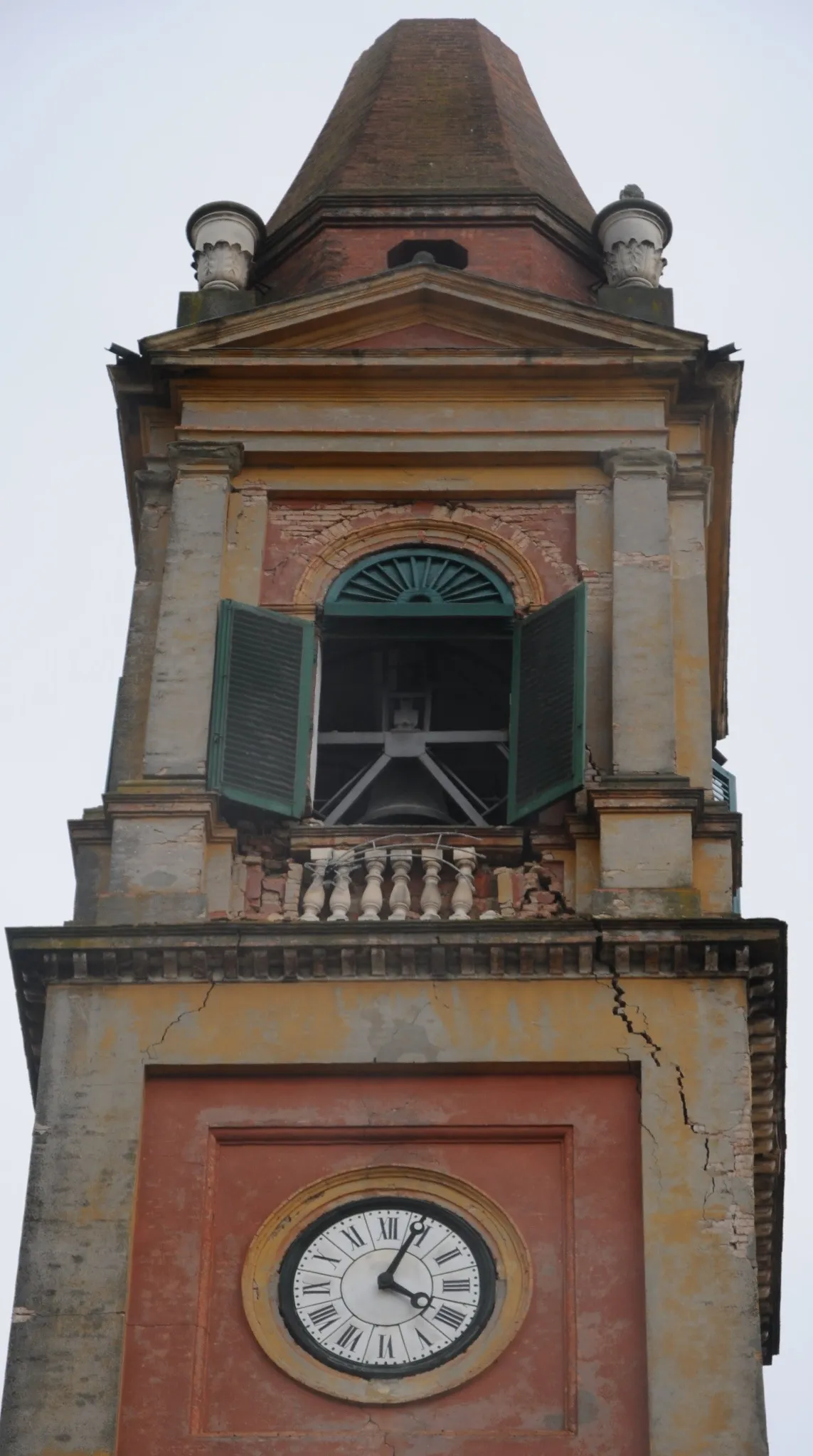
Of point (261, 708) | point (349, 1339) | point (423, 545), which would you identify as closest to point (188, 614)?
point (261, 708)

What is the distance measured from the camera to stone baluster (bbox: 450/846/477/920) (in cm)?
1956

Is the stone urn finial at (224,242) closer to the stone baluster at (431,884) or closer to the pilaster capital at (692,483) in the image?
the pilaster capital at (692,483)

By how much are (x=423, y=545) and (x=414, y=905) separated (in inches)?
128

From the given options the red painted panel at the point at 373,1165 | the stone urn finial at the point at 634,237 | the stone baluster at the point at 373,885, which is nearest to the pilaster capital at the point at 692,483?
the stone urn finial at the point at 634,237

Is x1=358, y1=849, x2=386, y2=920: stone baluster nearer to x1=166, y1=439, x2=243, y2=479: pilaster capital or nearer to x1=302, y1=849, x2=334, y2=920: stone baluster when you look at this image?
x1=302, y1=849, x2=334, y2=920: stone baluster

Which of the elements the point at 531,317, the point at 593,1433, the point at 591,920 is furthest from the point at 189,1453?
the point at 531,317

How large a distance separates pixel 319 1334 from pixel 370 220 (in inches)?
404

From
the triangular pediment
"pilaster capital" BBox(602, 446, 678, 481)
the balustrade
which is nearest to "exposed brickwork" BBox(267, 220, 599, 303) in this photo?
the triangular pediment

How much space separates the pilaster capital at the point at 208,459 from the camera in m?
22.2

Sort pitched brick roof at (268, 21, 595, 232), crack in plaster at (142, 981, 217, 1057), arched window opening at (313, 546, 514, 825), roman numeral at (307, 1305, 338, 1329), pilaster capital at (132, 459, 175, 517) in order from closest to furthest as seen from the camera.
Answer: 1. roman numeral at (307, 1305, 338, 1329)
2. crack in plaster at (142, 981, 217, 1057)
3. arched window opening at (313, 546, 514, 825)
4. pilaster capital at (132, 459, 175, 517)
5. pitched brick roof at (268, 21, 595, 232)

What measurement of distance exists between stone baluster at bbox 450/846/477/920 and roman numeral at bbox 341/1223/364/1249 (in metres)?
2.12

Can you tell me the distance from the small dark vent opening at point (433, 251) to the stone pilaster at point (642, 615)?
10.5ft

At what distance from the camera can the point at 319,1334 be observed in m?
17.8

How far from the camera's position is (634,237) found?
962 inches
